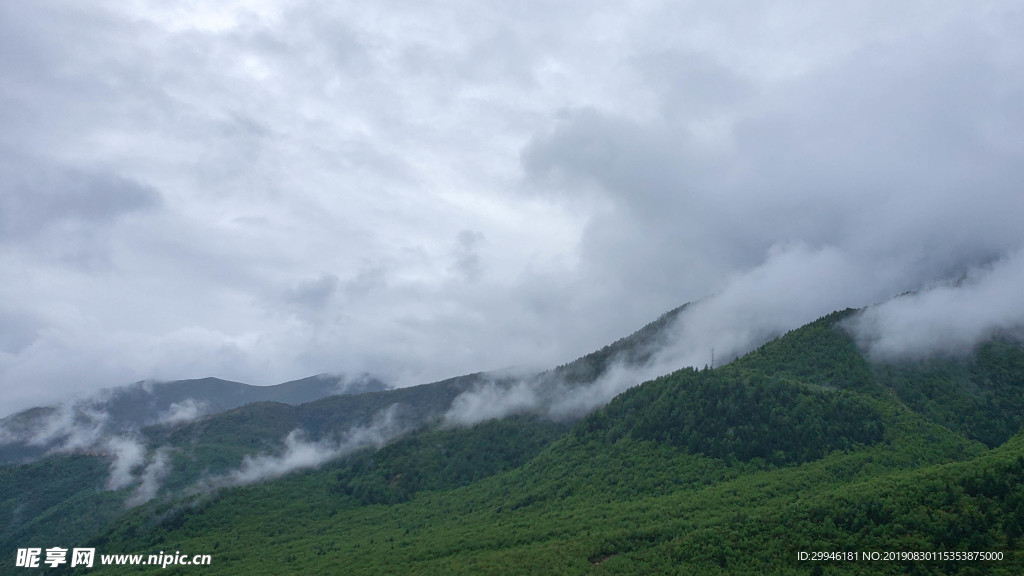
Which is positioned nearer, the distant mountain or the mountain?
the distant mountain

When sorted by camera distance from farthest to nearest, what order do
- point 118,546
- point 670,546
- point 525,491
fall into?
1. point 118,546
2. point 525,491
3. point 670,546

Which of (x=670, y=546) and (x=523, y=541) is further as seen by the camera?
(x=523, y=541)

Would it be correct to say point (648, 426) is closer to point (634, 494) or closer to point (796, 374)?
point (634, 494)

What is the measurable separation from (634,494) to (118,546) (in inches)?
6175

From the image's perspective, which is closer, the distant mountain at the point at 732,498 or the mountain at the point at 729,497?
the distant mountain at the point at 732,498

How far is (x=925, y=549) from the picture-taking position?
78.6m

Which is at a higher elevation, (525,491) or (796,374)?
(796,374)

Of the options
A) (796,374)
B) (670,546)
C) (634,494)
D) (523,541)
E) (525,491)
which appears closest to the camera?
(670,546)

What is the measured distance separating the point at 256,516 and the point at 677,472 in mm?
133567

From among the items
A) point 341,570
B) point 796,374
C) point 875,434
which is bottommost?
point 341,570

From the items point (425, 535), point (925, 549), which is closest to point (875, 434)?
point (925, 549)

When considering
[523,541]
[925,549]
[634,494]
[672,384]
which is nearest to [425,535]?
[523,541]

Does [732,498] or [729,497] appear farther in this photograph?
[729,497]

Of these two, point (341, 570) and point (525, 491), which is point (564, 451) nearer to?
point (525, 491)
